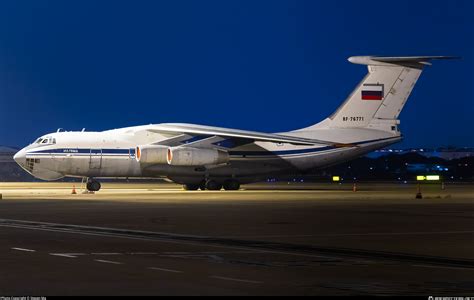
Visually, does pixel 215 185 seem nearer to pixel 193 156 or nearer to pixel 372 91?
pixel 193 156

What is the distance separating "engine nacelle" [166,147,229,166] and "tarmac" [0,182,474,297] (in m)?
17.8

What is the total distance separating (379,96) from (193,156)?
1125 cm

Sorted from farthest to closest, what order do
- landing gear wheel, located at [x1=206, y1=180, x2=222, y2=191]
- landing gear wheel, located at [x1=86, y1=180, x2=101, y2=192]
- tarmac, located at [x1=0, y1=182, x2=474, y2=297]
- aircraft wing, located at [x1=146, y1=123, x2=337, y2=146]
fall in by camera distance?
landing gear wheel, located at [x1=206, y1=180, x2=222, y2=191]
landing gear wheel, located at [x1=86, y1=180, x2=101, y2=192]
aircraft wing, located at [x1=146, y1=123, x2=337, y2=146]
tarmac, located at [x1=0, y1=182, x2=474, y2=297]

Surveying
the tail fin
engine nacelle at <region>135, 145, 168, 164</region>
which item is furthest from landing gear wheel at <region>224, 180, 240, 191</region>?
the tail fin

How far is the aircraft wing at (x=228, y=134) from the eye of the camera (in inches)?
1892

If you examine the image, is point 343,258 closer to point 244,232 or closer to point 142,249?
point 142,249

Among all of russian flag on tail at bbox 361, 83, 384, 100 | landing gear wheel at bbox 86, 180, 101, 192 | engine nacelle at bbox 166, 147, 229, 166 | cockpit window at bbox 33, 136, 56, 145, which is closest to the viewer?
engine nacelle at bbox 166, 147, 229, 166

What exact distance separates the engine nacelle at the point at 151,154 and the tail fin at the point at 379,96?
1026cm

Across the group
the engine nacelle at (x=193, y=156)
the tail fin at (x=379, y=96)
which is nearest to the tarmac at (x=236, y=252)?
the engine nacelle at (x=193, y=156)

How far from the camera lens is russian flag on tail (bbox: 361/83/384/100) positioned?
51000mm

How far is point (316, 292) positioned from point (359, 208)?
63.7 ft

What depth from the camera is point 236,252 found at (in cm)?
1619

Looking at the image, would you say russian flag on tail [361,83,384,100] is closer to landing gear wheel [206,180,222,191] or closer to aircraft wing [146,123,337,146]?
aircraft wing [146,123,337,146]

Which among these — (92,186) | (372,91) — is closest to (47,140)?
(92,186)
